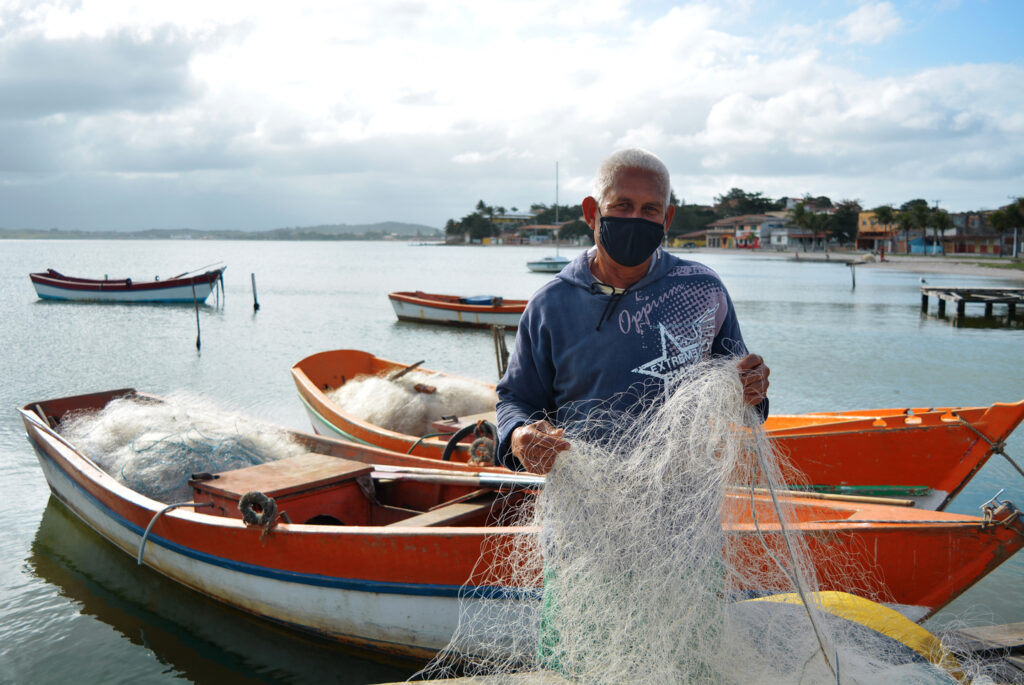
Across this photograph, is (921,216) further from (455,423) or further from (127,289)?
(455,423)

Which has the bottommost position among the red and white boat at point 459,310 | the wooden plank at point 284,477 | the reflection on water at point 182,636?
the reflection on water at point 182,636

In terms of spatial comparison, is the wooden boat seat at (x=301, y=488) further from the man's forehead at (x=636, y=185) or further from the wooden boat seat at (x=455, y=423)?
the man's forehead at (x=636, y=185)

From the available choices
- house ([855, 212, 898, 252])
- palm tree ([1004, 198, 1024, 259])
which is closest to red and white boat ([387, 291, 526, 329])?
palm tree ([1004, 198, 1024, 259])

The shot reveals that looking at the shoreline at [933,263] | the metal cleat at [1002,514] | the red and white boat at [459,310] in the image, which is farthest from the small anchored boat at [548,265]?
the metal cleat at [1002,514]

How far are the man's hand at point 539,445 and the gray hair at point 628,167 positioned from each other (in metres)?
0.70

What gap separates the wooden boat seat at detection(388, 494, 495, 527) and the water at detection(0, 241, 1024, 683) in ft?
3.62

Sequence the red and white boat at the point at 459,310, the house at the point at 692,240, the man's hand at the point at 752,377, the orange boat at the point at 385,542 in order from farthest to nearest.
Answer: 1. the house at the point at 692,240
2. the red and white boat at the point at 459,310
3. the orange boat at the point at 385,542
4. the man's hand at the point at 752,377

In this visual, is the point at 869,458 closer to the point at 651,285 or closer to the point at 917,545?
the point at 917,545

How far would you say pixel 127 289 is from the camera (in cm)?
3581

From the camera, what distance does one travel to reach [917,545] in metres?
4.34

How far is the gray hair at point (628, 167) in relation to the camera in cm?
210

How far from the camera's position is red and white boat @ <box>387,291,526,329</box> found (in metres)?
26.8

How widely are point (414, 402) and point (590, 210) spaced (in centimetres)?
746

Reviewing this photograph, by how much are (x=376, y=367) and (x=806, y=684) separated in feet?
34.6
